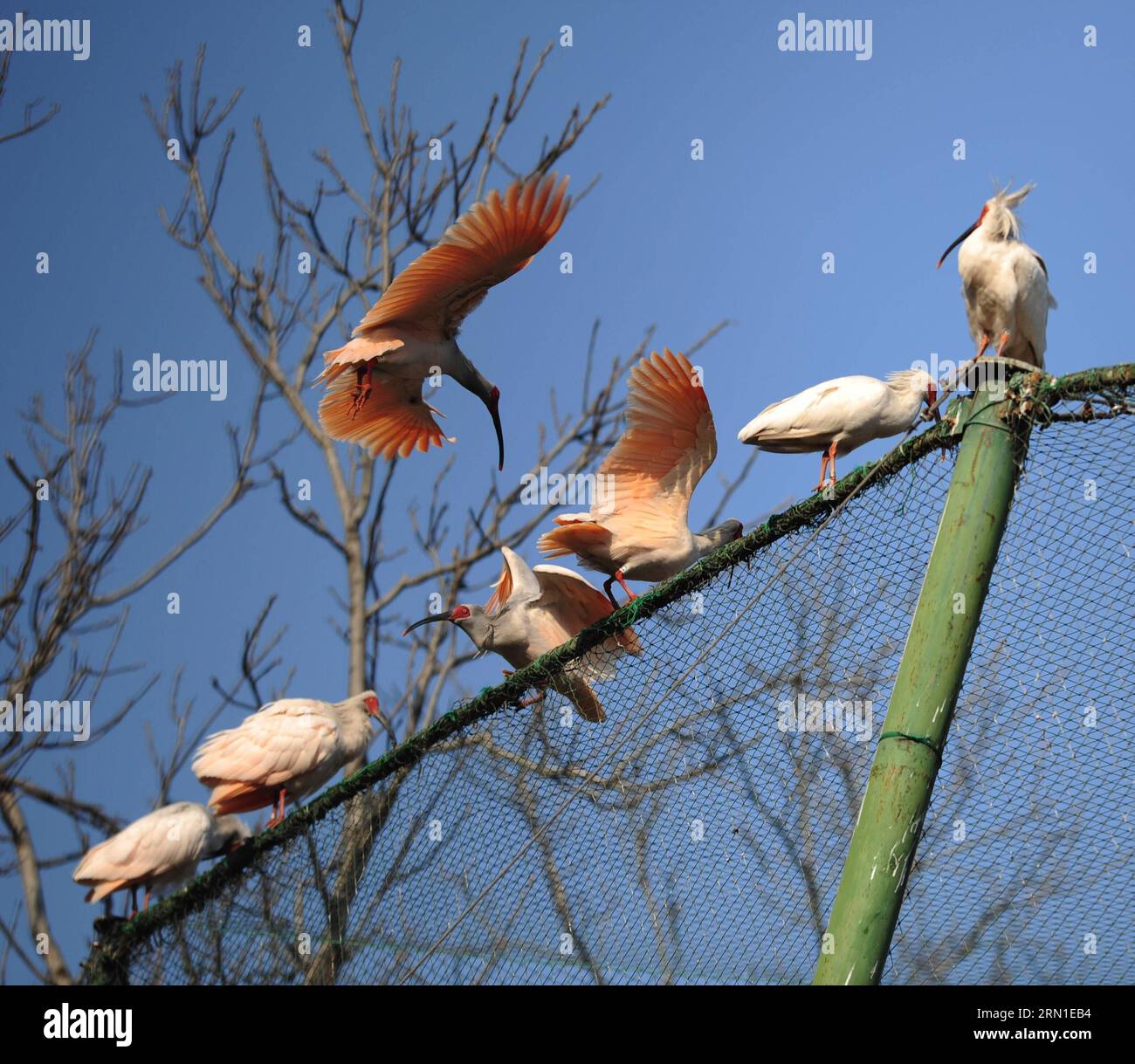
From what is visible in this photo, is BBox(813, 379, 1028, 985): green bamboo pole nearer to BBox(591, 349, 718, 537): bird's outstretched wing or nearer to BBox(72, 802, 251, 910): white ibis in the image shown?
BBox(591, 349, 718, 537): bird's outstretched wing

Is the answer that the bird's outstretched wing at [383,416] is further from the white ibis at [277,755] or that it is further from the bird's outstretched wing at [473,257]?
the white ibis at [277,755]

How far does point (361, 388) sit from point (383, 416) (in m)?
0.36

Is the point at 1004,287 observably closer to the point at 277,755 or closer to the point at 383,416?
the point at 383,416

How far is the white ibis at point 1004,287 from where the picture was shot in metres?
5.23

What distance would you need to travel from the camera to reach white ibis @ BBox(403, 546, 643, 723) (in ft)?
18.0

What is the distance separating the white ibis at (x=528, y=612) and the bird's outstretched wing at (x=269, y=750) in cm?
133

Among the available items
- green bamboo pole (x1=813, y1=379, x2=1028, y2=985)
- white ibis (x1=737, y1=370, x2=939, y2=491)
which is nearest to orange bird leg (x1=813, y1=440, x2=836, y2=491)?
white ibis (x1=737, y1=370, x2=939, y2=491)

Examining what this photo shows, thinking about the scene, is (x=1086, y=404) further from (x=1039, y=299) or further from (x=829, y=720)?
(x=1039, y=299)

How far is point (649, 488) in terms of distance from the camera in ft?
17.7

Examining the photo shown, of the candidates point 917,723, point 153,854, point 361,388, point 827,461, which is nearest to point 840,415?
point 827,461

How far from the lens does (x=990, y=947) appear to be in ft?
11.5

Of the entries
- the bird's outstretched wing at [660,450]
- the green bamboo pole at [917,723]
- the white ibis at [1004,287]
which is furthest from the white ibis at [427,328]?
the green bamboo pole at [917,723]

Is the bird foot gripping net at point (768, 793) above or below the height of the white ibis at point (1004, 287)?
below
